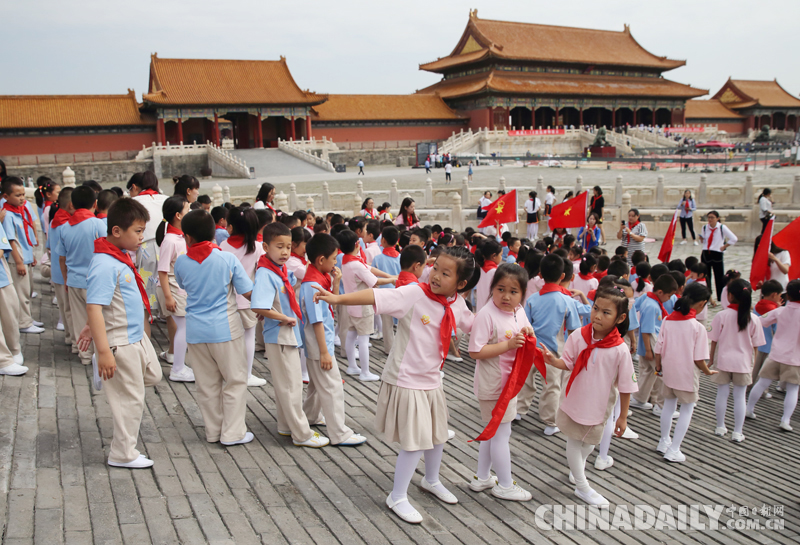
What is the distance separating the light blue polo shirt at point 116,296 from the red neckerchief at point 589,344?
2.56 metres

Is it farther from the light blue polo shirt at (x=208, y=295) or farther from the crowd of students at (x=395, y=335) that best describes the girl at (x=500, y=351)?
the light blue polo shirt at (x=208, y=295)

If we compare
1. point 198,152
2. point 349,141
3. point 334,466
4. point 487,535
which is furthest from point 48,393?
point 349,141

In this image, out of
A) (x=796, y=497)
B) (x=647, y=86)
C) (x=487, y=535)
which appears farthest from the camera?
(x=647, y=86)

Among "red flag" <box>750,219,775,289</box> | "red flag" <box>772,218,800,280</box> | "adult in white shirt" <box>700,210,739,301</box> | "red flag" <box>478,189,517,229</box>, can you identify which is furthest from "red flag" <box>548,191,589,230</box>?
"red flag" <box>772,218,800,280</box>

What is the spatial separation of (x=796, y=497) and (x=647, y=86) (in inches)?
1708

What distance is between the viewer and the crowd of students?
313 cm

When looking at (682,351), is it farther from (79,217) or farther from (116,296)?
(79,217)

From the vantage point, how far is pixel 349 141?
35.8 meters

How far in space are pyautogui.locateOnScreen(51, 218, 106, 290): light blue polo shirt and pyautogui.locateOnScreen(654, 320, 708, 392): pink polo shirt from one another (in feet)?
14.8

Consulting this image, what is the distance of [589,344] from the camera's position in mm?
3496

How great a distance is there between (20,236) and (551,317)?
517 centimetres

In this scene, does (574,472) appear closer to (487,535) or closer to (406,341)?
(487,535)

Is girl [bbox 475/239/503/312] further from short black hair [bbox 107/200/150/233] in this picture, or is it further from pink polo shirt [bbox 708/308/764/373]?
short black hair [bbox 107/200/150/233]

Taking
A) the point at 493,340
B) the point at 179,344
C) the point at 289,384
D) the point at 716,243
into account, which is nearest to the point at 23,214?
the point at 179,344
